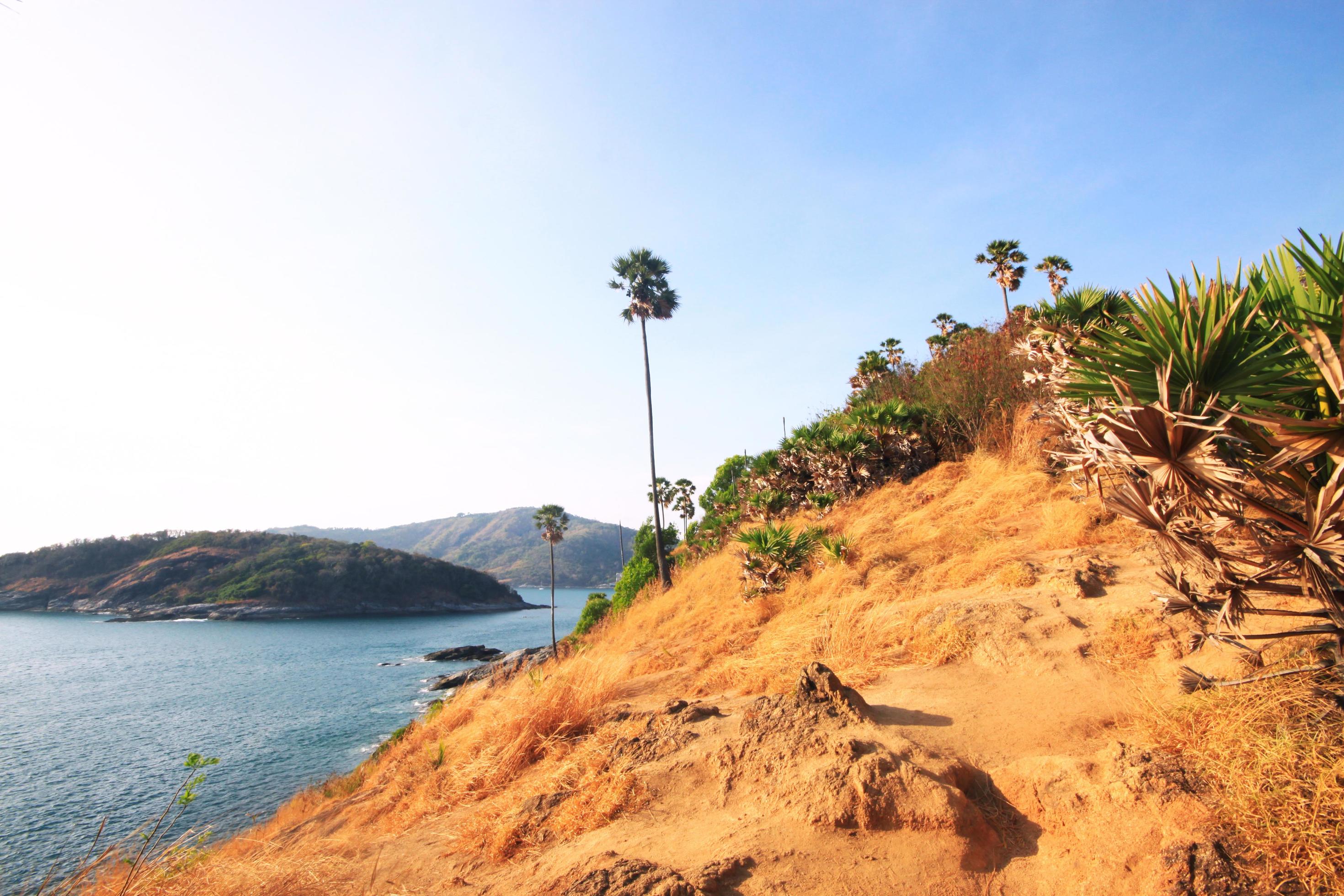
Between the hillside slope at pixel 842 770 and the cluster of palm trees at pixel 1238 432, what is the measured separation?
1218 millimetres

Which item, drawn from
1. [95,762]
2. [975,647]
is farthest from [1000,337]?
[95,762]

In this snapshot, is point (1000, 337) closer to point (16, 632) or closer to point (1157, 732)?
point (1157, 732)

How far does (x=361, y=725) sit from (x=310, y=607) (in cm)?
7361

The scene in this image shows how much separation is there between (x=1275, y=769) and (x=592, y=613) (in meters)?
30.3

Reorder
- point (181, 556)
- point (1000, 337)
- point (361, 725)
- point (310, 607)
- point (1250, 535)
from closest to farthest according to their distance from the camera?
point (1250, 535), point (1000, 337), point (361, 725), point (310, 607), point (181, 556)

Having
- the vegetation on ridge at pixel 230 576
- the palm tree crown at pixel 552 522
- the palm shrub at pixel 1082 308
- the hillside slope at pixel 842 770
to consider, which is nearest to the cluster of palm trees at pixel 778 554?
the hillside slope at pixel 842 770

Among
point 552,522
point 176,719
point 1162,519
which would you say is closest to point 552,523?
point 552,522

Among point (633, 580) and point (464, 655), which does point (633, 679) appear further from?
point (464, 655)

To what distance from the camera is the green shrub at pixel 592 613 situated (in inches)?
1174

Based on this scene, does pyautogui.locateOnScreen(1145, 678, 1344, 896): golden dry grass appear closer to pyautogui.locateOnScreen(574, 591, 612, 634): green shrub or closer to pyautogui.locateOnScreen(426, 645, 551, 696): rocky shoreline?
pyautogui.locateOnScreen(574, 591, 612, 634): green shrub

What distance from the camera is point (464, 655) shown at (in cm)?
5047

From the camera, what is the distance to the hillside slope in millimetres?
3455

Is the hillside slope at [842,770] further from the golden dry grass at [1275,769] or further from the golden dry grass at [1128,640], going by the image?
the golden dry grass at [1275,769]

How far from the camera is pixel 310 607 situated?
8931 centimetres
